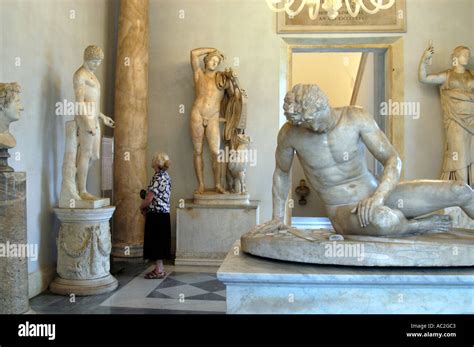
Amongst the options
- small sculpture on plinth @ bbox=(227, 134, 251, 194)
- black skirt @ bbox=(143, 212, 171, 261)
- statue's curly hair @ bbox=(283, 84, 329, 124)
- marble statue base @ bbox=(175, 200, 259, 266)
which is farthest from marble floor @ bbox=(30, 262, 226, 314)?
statue's curly hair @ bbox=(283, 84, 329, 124)

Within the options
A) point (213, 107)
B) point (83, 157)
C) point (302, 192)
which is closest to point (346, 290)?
point (83, 157)

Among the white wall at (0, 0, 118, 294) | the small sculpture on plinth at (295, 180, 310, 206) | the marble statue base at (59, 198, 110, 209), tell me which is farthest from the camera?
the small sculpture on plinth at (295, 180, 310, 206)

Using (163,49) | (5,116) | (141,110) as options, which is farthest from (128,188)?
(5,116)

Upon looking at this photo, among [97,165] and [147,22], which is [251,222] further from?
[147,22]

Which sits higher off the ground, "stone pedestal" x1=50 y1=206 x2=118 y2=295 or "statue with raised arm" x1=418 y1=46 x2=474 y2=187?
"statue with raised arm" x1=418 y1=46 x2=474 y2=187

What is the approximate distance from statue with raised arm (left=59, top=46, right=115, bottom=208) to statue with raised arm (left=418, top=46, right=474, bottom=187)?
471 centimetres

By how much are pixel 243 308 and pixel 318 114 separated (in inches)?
44.1

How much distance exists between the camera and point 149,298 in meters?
5.06

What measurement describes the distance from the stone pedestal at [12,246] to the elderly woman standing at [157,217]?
83.2 inches

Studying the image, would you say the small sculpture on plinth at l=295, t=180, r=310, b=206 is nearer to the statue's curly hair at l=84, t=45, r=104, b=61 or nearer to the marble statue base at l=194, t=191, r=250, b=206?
the marble statue base at l=194, t=191, r=250, b=206

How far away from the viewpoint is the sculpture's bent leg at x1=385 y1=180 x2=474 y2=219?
2.87 meters

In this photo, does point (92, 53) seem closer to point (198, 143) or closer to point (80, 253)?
point (80, 253)

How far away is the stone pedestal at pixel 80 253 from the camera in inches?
204

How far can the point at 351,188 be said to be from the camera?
300 centimetres
